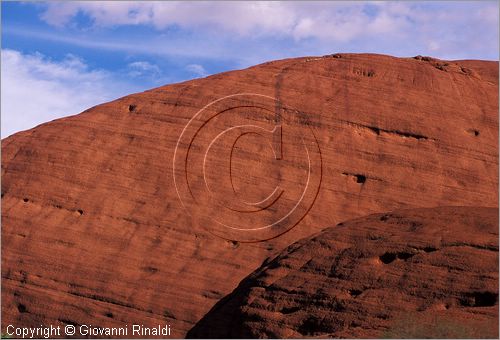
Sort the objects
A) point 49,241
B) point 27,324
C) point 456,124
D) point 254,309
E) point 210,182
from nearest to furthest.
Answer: point 254,309
point 27,324
point 49,241
point 210,182
point 456,124

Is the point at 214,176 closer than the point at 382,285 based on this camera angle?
No

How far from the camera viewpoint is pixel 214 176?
3206 centimetres

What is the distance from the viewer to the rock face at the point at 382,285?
1429 centimetres

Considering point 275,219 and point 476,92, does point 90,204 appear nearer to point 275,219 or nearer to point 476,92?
point 275,219

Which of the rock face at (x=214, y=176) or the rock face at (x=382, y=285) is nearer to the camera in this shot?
the rock face at (x=382, y=285)

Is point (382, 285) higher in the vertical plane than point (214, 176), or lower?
lower

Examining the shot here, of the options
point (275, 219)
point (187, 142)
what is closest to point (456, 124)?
point (275, 219)

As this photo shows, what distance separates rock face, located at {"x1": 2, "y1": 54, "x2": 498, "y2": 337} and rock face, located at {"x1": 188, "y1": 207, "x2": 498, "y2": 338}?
33.2ft

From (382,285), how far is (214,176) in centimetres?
1735

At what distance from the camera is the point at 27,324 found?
2725 centimetres

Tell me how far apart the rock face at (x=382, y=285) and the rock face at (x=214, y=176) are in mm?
10127

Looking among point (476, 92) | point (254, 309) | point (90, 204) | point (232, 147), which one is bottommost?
point (254, 309)

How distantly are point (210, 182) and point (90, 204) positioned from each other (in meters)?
5.30

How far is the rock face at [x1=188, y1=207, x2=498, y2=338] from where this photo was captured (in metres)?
14.3
